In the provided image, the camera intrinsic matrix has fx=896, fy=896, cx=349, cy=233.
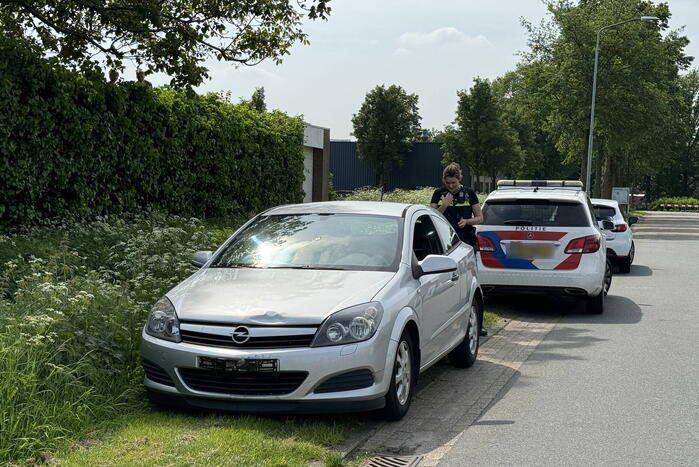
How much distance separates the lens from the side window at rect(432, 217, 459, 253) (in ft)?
25.8

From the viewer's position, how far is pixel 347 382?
557 centimetres

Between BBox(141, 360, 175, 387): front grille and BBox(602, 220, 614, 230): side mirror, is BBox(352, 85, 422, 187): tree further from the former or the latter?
BBox(141, 360, 175, 387): front grille

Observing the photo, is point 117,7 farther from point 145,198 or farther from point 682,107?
point 682,107

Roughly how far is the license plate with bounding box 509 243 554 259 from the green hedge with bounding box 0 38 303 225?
5638 millimetres

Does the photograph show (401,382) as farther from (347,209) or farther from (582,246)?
(582,246)

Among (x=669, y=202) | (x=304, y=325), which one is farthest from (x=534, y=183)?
(x=669, y=202)

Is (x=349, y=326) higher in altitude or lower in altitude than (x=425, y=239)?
lower

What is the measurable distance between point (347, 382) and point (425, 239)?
215 cm

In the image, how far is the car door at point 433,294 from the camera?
660 cm

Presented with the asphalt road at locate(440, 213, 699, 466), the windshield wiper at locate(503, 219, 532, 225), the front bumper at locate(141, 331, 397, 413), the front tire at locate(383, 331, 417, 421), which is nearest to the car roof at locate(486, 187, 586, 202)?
the windshield wiper at locate(503, 219, 532, 225)

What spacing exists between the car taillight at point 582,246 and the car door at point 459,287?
3228 mm

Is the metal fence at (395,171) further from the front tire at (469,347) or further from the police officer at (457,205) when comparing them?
the front tire at (469,347)

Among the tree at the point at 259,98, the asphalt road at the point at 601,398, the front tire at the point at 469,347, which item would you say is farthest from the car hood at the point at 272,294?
the tree at the point at 259,98

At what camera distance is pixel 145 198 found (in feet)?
47.5
